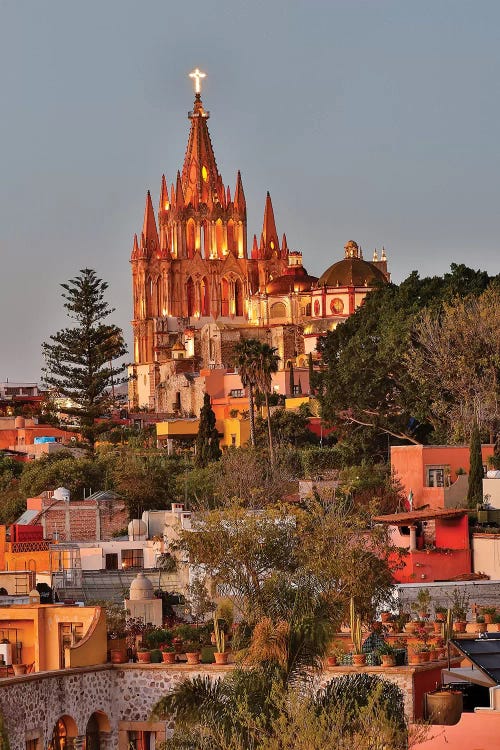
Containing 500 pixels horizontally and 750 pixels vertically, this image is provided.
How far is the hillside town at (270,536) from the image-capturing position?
24250 mm

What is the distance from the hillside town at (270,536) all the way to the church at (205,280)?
0.45 meters

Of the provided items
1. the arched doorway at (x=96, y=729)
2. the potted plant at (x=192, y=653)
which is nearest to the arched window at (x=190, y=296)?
the potted plant at (x=192, y=653)

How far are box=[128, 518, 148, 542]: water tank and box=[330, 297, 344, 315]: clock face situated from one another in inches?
1767

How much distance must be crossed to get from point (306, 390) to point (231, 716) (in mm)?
59886

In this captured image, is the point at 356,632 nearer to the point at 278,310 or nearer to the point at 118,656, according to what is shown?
the point at 118,656

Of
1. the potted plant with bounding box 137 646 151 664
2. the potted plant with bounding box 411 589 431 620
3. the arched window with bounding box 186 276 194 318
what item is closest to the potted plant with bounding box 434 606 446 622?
the potted plant with bounding box 411 589 431 620

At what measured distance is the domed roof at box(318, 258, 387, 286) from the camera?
92938 mm

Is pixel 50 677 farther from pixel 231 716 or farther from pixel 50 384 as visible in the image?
pixel 50 384

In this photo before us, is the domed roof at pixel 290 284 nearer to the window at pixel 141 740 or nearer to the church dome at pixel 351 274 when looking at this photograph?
the church dome at pixel 351 274

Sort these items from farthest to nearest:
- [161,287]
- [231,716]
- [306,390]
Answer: [161,287]
[306,390]
[231,716]

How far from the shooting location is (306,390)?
81812mm

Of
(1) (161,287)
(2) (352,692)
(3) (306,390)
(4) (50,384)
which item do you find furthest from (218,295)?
(2) (352,692)

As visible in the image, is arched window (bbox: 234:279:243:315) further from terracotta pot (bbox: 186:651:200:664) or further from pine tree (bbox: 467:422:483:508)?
terracotta pot (bbox: 186:651:200:664)

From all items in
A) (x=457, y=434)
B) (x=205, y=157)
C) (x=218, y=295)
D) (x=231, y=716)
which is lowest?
(x=231, y=716)
